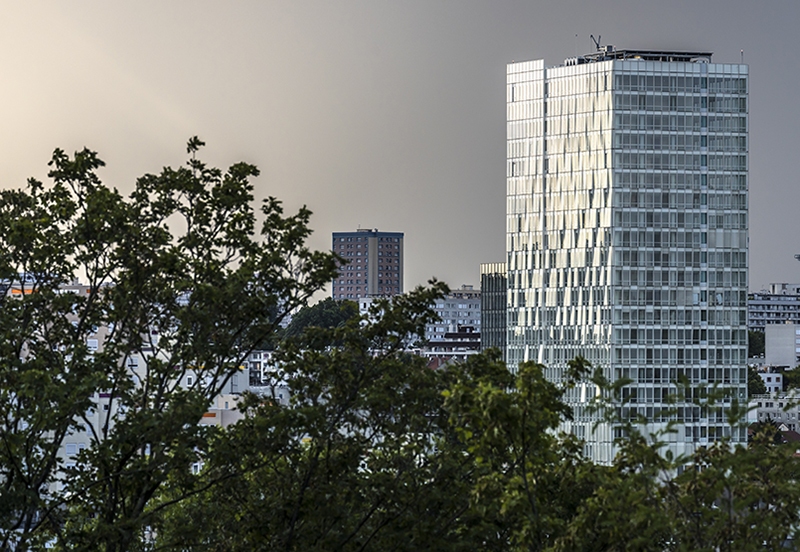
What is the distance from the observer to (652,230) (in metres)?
131

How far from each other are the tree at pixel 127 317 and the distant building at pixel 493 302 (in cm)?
14943

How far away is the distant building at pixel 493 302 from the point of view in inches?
6762

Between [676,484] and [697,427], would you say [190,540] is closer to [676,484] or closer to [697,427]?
[676,484]

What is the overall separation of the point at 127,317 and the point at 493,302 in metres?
153

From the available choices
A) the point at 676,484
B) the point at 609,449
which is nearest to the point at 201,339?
the point at 676,484

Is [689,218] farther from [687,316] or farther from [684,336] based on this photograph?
[684,336]

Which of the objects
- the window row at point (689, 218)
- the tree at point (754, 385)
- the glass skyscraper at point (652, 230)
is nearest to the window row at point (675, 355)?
the glass skyscraper at point (652, 230)

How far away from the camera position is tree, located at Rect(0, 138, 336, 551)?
1906 centimetres

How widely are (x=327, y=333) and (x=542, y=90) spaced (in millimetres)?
116700

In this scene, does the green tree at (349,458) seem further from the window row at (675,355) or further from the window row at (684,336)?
the window row at (684,336)

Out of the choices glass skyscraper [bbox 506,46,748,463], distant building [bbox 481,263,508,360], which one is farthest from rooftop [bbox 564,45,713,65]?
distant building [bbox 481,263,508,360]

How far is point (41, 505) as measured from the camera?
19.6m

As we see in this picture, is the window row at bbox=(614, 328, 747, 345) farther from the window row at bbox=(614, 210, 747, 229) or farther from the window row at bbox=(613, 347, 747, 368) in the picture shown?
the window row at bbox=(614, 210, 747, 229)

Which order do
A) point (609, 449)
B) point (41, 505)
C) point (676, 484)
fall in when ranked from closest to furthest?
point (676, 484)
point (41, 505)
point (609, 449)
